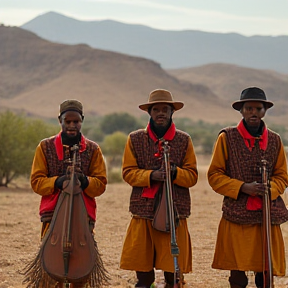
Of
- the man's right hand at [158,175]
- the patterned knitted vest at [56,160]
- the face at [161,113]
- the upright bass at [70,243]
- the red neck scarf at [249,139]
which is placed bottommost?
the upright bass at [70,243]

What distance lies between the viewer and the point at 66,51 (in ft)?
291

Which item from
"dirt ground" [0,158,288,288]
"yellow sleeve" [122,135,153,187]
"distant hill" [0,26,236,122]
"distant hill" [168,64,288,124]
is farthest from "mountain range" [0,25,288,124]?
"yellow sleeve" [122,135,153,187]

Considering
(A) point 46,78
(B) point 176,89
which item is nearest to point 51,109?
(A) point 46,78

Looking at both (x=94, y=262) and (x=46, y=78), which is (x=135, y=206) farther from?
(x=46, y=78)

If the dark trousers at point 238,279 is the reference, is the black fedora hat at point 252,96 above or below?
above

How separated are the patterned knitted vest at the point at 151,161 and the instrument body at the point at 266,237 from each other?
2.31 ft

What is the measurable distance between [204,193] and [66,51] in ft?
232

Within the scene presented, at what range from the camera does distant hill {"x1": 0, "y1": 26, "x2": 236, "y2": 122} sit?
7450 centimetres

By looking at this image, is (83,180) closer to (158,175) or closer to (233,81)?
(158,175)

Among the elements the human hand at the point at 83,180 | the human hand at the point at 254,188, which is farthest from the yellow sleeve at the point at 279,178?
the human hand at the point at 83,180

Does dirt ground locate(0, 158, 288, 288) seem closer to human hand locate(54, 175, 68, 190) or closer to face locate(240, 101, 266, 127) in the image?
human hand locate(54, 175, 68, 190)

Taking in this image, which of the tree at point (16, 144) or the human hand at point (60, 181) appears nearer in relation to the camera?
the human hand at point (60, 181)

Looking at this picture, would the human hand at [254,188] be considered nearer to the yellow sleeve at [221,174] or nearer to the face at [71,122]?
the yellow sleeve at [221,174]

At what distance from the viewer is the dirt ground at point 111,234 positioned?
8.04 meters
